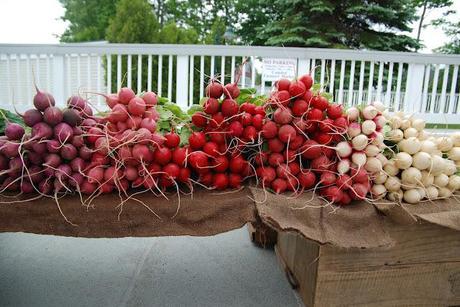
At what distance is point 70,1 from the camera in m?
20.4

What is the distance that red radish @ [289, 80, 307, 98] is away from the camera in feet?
3.93

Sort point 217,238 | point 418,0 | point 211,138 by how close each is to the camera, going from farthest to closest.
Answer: point 418,0 < point 217,238 < point 211,138

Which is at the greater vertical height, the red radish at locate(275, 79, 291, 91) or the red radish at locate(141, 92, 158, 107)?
the red radish at locate(275, 79, 291, 91)

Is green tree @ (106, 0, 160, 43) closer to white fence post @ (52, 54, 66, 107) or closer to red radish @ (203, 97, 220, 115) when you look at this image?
white fence post @ (52, 54, 66, 107)

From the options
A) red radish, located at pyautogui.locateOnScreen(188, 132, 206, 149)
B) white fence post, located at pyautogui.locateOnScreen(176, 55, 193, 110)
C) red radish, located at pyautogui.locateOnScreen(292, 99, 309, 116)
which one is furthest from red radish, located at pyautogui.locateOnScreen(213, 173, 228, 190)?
white fence post, located at pyautogui.locateOnScreen(176, 55, 193, 110)

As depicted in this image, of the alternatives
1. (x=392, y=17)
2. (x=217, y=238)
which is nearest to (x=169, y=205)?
(x=217, y=238)

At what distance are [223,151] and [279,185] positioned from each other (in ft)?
0.79

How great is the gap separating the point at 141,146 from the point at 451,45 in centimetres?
1845

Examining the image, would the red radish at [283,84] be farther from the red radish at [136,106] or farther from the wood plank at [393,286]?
the wood plank at [393,286]

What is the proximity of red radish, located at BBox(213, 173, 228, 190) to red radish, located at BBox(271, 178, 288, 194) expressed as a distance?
18 centimetres

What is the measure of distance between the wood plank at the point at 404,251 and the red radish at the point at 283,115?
47cm

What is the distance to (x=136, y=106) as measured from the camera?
1201 mm

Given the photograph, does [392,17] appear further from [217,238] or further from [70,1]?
[70,1]

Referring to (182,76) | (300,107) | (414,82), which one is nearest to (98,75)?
(182,76)
